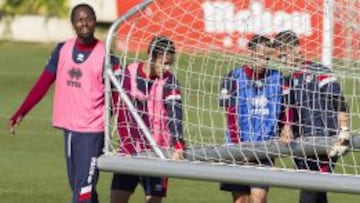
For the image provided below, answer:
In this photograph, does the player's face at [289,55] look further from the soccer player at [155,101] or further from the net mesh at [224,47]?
the soccer player at [155,101]

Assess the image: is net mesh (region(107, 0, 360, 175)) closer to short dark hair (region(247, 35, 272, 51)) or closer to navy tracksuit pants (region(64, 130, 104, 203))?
short dark hair (region(247, 35, 272, 51))

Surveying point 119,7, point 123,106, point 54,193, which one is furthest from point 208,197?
point 119,7

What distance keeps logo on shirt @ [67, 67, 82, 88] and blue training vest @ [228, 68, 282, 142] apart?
1.21 m

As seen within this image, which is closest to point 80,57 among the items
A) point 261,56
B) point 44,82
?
point 44,82

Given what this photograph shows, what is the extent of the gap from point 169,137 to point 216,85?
685mm

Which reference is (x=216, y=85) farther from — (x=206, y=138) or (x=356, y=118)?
(x=356, y=118)

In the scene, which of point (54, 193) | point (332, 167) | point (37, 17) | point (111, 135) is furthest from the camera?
point (37, 17)

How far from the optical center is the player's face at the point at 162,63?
9.38 metres

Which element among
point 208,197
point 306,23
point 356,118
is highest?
point 306,23

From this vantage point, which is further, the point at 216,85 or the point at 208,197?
the point at 208,197

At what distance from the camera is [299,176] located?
783 centimetres

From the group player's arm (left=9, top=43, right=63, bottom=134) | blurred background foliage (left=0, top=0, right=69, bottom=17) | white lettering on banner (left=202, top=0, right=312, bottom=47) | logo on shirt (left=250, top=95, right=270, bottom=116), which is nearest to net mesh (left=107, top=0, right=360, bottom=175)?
white lettering on banner (left=202, top=0, right=312, bottom=47)

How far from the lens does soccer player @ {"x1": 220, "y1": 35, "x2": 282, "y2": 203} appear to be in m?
9.45

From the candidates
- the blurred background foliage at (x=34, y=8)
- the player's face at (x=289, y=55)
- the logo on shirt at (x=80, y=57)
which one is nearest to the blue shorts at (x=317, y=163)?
the player's face at (x=289, y=55)
